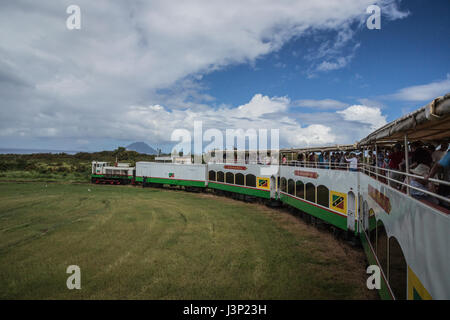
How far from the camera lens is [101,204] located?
729 inches

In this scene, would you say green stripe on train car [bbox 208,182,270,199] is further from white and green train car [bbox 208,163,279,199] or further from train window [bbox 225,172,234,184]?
train window [bbox 225,172,234,184]

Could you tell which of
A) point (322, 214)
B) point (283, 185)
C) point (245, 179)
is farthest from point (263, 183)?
point (322, 214)

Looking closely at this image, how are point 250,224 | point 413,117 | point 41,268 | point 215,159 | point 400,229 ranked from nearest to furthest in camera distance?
point 413,117 → point 400,229 → point 41,268 → point 250,224 → point 215,159

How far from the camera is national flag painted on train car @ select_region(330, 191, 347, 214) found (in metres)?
9.76

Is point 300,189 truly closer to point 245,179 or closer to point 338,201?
point 338,201

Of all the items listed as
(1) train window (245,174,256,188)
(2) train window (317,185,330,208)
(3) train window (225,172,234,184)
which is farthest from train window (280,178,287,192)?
(3) train window (225,172,234,184)

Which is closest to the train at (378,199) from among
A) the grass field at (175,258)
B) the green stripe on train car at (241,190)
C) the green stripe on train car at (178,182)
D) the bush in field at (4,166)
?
the green stripe on train car at (241,190)

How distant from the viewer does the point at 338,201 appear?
10.2 m

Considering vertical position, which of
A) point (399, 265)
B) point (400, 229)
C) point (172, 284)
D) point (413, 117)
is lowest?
point (172, 284)

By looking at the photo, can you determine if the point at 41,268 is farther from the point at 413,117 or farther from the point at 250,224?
the point at 413,117

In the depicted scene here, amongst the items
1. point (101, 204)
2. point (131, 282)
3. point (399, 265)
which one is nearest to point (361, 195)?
point (399, 265)

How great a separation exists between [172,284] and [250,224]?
6804mm

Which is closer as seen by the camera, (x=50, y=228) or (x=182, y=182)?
(x=50, y=228)

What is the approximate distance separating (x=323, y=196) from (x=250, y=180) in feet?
28.3
